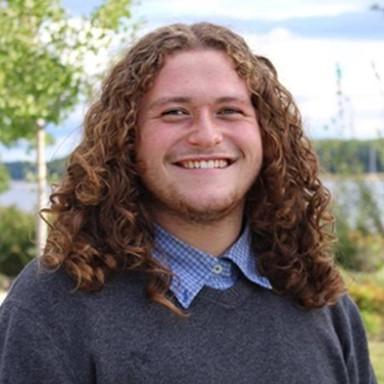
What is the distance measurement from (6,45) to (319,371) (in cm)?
941

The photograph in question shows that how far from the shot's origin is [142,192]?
284 centimetres

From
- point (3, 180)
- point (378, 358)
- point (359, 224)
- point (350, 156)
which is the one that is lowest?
point (3, 180)

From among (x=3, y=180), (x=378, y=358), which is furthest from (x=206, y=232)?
(x=3, y=180)

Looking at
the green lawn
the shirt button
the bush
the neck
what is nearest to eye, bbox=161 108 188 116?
the neck

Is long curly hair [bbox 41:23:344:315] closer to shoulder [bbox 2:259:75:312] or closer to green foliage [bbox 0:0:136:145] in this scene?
shoulder [bbox 2:259:75:312]

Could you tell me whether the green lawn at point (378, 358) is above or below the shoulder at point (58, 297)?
below

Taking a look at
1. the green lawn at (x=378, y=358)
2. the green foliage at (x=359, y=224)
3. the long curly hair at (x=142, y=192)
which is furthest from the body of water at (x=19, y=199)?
the long curly hair at (x=142, y=192)

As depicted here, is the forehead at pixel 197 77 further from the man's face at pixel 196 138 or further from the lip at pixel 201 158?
the lip at pixel 201 158

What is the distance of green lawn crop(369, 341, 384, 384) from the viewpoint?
6.97m

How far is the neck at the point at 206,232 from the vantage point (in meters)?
2.82

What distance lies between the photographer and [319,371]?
2.85 metres

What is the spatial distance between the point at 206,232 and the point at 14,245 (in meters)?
13.6

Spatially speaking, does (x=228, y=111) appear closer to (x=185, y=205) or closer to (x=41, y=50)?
(x=185, y=205)

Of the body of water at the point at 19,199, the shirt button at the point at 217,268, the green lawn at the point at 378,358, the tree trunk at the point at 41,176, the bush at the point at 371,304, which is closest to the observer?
the shirt button at the point at 217,268
